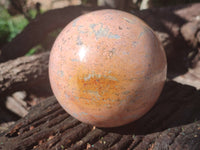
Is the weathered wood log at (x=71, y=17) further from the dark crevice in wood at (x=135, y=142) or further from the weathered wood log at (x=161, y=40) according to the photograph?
the dark crevice in wood at (x=135, y=142)

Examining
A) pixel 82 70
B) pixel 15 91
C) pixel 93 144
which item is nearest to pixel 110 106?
pixel 82 70

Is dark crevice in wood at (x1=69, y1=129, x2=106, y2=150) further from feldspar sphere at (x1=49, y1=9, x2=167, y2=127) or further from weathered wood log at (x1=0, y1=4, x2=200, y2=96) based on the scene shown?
weathered wood log at (x1=0, y1=4, x2=200, y2=96)

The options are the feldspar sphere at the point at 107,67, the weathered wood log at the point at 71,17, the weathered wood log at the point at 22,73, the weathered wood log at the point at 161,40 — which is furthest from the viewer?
the weathered wood log at the point at 71,17

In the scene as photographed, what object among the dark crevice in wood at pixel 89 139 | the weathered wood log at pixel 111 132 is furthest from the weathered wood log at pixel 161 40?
the dark crevice in wood at pixel 89 139

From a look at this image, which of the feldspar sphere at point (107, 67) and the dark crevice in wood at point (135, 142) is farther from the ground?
the feldspar sphere at point (107, 67)

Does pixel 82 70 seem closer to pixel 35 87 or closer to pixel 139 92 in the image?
pixel 139 92

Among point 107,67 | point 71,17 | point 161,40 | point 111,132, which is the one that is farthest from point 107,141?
point 71,17

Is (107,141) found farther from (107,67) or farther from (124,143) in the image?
(107,67)

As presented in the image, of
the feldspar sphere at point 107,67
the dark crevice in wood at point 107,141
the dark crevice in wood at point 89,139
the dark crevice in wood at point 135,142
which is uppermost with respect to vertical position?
the feldspar sphere at point 107,67

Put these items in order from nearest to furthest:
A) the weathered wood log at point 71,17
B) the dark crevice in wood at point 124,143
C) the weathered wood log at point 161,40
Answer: the dark crevice in wood at point 124,143 < the weathered wood log at point 161,40 < the weathered wood log at point 71,17
